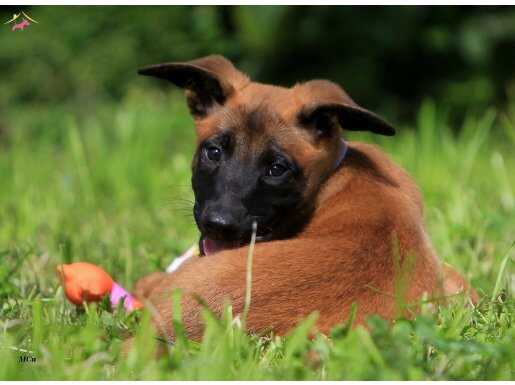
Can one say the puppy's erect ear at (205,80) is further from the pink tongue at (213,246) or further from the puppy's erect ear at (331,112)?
the pink tongue at (213,246)

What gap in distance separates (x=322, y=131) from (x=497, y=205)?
2.23 metres

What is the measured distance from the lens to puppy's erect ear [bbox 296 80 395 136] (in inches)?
159

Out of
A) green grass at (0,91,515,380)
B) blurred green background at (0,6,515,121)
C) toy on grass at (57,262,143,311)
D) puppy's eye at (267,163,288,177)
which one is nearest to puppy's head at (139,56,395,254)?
puppy's eye at (267,163,288,177)

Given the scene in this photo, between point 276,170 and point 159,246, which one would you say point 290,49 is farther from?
point 276,170

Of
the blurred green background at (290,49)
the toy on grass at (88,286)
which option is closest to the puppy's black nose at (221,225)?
the toy on grass at (88,286)

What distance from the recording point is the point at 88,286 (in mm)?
3977

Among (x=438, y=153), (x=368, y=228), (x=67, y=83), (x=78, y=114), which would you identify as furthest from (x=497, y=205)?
(x=67, y=83)

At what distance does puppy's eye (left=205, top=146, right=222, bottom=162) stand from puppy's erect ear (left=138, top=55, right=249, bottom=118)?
1.35 ft

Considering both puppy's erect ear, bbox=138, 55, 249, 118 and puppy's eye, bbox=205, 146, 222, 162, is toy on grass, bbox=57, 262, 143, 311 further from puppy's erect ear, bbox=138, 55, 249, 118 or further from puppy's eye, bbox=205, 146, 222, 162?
puppy's erect ear, bbox=138, 55, 249, 118

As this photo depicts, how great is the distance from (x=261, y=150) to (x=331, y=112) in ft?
1.37

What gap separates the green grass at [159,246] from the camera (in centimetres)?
293

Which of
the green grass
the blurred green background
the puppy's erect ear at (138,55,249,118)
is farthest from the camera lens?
the blurred green background

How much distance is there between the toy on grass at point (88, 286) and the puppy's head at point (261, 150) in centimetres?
47

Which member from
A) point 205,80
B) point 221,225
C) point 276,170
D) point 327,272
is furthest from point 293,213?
point 205,80
